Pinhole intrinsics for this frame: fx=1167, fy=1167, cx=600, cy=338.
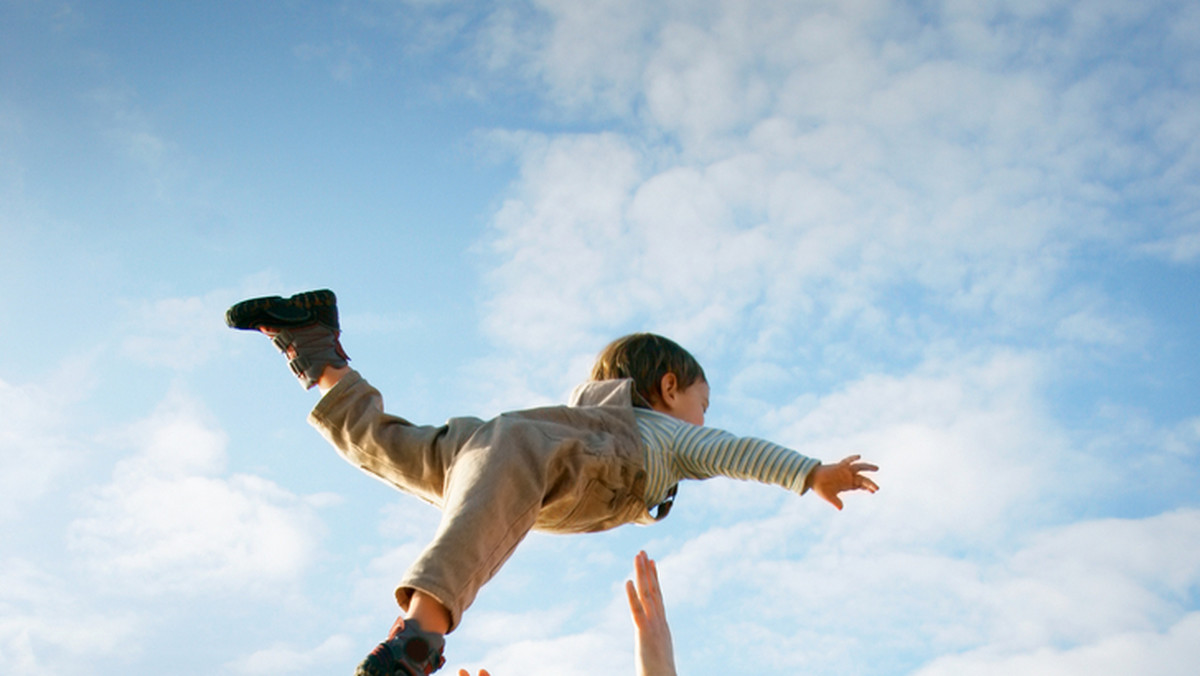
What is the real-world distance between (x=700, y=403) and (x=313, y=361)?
1544 mm

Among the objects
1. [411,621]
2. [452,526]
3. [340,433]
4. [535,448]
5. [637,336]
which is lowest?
[411,621]

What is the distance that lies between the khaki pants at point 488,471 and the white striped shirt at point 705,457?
64mm

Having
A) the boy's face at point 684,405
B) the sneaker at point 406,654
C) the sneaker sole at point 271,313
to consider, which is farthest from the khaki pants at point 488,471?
the boy's face at point 684,405

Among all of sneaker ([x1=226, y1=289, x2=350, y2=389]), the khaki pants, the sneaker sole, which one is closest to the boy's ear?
the khaki pants

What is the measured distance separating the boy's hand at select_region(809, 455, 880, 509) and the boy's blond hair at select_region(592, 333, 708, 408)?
95cm

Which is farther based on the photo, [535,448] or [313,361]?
[313,361]

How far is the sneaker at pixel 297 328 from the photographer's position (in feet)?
14.0

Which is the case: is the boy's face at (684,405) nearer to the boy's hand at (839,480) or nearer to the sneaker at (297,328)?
the boy's hand at (839,480)

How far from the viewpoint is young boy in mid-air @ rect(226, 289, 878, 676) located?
344cm

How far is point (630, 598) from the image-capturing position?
4.09m

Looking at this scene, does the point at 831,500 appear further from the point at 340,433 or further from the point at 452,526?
the point at 340,433

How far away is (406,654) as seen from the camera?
3.05 meters

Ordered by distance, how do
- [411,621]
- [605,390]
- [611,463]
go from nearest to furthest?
[411,621] < [611,463] < [605,390]

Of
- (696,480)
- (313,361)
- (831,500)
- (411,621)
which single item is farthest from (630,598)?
(313,361)
